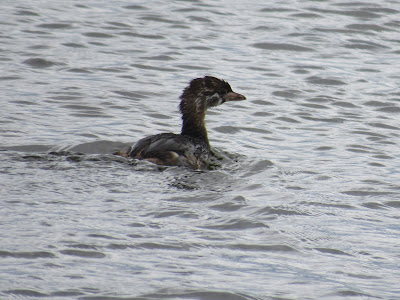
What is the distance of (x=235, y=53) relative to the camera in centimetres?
1764

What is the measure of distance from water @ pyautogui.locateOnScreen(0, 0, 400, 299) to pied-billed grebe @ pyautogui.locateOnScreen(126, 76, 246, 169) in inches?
6.4

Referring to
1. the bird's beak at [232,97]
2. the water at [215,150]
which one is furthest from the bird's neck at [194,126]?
the bird's beak at [232,97]

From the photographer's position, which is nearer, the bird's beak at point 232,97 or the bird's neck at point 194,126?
the bird's neck at point 194,126

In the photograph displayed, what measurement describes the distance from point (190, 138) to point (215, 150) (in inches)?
24.3

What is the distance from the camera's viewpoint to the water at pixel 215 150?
22.7 ft

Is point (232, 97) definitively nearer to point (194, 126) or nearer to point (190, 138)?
point (194, 126)

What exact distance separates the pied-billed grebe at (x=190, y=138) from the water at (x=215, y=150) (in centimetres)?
16

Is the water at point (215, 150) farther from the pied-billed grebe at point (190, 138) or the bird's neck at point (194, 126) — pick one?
the bird's neck at point (194, 126)

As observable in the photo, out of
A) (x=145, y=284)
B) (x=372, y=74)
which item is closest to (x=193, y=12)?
(x=372, y=74)

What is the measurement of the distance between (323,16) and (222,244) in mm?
14222

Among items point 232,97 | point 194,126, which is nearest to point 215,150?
point 194,126

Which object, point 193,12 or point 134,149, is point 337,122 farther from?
point 193,12

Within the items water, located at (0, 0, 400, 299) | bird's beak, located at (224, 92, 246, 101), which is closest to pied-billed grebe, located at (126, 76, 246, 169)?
bird's beak, located at (224, 92, 246, 101)

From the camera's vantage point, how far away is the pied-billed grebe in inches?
403
